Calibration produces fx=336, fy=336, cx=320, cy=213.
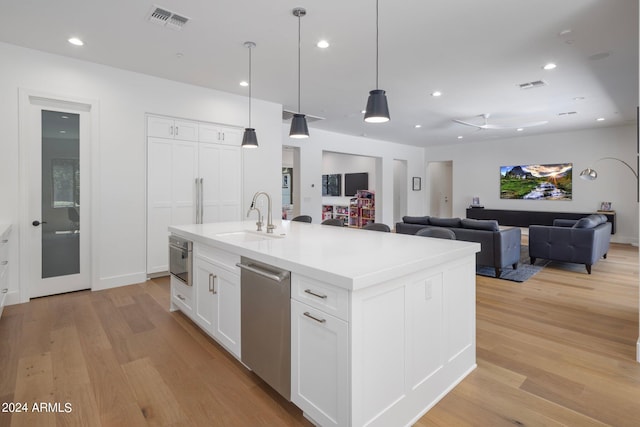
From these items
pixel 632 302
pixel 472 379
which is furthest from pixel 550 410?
pixel 632 302

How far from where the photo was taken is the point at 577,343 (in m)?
2.75

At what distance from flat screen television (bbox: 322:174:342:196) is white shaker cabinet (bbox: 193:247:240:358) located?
945 cm

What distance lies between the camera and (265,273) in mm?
1970

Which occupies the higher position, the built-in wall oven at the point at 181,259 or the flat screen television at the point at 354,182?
the flat screen television at the point at 354,182

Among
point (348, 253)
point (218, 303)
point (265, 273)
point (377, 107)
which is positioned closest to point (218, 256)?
point (218, 303)

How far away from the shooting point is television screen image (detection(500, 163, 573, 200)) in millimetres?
8706

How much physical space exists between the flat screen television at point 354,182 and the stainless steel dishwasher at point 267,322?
9293mm

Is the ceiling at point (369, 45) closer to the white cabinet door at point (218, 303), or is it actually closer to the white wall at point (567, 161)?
the white cabinet door at point (218, 303)

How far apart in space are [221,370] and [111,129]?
3.49 meters

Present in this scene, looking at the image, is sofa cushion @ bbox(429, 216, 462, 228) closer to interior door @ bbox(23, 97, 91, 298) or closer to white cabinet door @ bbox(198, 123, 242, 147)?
white cabinet door @ bbox(198, 123, 242, 147)

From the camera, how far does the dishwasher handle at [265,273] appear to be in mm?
1835

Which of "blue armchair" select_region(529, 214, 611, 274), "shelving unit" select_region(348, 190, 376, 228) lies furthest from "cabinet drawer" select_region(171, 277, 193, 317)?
"shelving unit" select_region(348, 190, 376, 228)

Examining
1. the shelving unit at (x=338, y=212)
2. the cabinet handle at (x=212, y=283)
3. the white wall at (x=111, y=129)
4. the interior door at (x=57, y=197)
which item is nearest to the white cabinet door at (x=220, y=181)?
the white wall at (x=111, y=129)

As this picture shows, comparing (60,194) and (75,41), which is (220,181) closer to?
(60,194)
